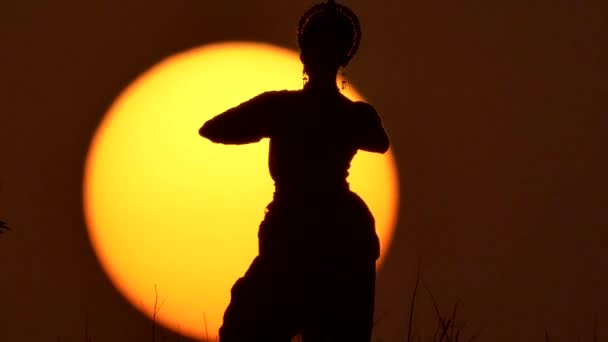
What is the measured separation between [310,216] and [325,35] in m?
1.05

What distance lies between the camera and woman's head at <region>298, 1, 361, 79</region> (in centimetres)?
1320

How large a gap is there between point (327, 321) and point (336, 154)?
94 cm

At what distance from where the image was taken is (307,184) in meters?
13.0

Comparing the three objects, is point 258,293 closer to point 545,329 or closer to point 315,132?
point 315,132

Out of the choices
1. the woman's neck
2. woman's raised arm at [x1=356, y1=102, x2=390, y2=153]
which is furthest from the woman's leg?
the woman's neck

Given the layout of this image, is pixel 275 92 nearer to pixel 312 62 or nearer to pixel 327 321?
pixel 312 62

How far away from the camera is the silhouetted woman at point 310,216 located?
1290 centimetres

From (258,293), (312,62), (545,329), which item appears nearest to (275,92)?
(312,62)

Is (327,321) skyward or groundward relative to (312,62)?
groundward

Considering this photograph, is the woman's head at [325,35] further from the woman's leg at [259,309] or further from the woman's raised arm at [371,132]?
the woman's leg at [259,309]

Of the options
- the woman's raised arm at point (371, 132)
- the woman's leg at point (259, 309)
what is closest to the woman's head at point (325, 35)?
the woman's raised arm at point (371, 132)

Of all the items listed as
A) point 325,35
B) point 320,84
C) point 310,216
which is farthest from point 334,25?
point 310,216

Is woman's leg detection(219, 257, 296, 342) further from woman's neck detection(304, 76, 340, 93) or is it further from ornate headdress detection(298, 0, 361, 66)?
ornate headdress detection(298, 0, 361, 66)

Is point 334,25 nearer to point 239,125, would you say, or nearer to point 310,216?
point 239,125
